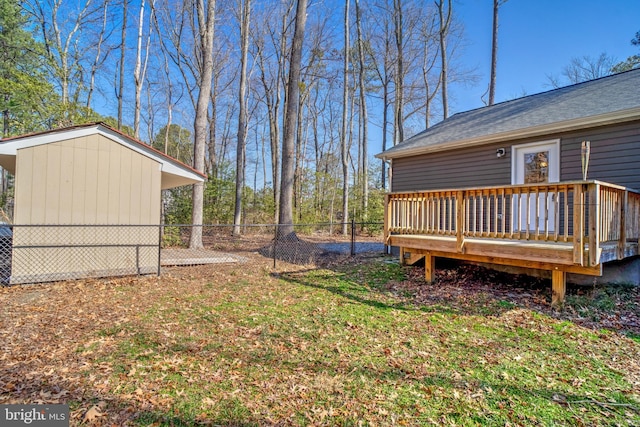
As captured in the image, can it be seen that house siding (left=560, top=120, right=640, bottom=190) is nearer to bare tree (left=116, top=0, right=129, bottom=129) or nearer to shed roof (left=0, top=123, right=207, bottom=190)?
shed roof (left=0, top=123, right=207, bottom=190)

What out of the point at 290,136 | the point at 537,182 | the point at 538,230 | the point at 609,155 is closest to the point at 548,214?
the point at 538,230

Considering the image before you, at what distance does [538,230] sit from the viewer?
4551mm

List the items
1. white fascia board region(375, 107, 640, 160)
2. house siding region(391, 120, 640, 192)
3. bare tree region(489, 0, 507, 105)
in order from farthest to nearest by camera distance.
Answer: bare tree region(489, 0, 507, 105), house siding region(391, 120, 640, 192), white fascia board region(375, 107, 640, 160)

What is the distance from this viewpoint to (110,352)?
3.01m

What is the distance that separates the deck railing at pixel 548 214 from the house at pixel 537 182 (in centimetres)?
2

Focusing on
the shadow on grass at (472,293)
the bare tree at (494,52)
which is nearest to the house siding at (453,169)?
the shadow on grass at (472,293)

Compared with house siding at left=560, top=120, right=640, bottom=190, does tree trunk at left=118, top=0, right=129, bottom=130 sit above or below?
above

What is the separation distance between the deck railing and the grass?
102 cm

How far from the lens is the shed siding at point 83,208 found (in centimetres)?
520

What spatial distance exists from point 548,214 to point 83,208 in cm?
794

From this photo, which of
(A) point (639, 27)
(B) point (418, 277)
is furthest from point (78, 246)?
(A) point (639, 27)

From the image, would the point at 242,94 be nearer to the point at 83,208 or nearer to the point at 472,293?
the point at 83,208

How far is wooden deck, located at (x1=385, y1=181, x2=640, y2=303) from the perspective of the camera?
13.0ft

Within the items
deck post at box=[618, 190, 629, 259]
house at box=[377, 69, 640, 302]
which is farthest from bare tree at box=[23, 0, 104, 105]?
deck post at box=[618, 190, 629, 259]
